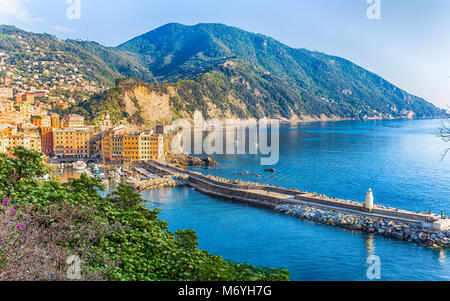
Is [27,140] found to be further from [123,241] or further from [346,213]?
[123,241]

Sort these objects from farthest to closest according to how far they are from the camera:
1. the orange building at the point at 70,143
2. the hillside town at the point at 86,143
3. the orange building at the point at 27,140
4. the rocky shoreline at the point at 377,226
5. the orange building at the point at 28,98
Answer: the orange building at the point at 28,98, the orange building at the point at 70,143, the hillside town at the point at 86,143, the orange building at the point at 27,140, the rocky shoreline at the point at 377,226

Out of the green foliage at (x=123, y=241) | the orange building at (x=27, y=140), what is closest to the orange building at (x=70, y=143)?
the orange building at (x=27, y=140)

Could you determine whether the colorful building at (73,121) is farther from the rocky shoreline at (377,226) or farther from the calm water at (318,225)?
the rocky shoreline at (377,226)

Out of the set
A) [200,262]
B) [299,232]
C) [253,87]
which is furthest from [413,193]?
[253,87]

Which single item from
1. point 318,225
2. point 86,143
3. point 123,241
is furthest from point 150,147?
point 123,241

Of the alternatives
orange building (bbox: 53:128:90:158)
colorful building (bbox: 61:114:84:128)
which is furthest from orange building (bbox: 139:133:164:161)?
colorful building (bbox: 61:114:84:128)

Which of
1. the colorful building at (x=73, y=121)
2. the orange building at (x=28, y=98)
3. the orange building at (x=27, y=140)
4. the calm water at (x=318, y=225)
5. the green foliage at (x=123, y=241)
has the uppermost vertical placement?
the orange building at (x=28, y=98)
